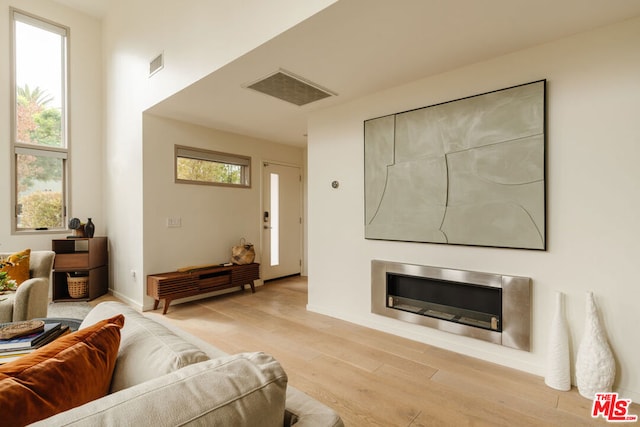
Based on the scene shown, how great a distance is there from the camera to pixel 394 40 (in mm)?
2219

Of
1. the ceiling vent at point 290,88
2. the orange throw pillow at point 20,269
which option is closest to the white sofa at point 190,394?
the ceiling vent at point 290,88

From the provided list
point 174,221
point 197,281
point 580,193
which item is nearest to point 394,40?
point 580,193

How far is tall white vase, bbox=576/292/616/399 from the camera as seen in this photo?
194 cm

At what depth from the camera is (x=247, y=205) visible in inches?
195

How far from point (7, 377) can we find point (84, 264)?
4290 millimetres

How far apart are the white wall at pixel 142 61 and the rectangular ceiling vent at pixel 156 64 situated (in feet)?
0.21

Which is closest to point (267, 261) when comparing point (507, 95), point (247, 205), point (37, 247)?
point (247, 205)

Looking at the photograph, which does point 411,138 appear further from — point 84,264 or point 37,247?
point 37,247

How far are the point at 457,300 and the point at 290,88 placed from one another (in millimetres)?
2497

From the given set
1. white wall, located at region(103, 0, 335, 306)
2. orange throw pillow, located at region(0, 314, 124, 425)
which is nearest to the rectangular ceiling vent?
white wall, located at region(103, 0, 335, 306)

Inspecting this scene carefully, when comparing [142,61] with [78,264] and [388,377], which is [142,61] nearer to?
[78,264]

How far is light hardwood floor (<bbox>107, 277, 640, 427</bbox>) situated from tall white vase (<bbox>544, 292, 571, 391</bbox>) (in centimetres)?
7

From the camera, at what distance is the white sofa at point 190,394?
0.58 meters

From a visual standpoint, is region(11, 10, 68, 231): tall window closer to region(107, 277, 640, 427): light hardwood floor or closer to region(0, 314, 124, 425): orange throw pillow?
region(107, 277, 640, 427): light hardwood floor
